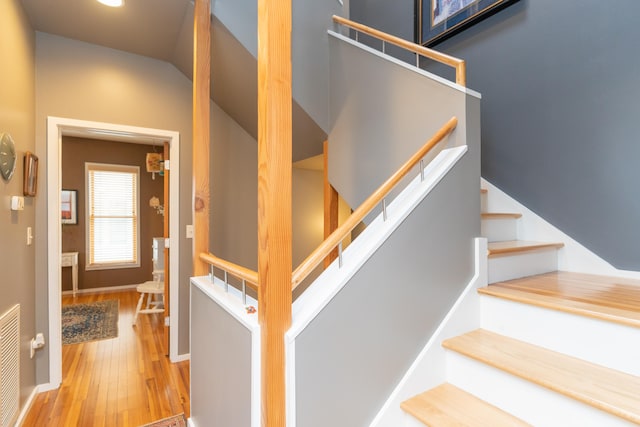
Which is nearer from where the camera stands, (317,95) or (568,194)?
(568,194)

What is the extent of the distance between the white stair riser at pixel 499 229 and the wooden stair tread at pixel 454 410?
3.59 feet

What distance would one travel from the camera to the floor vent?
1.72m

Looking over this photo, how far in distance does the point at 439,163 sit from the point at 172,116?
2.50 metres

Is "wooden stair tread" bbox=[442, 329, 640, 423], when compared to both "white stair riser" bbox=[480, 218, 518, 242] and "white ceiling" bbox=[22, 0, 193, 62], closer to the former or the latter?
"white stair riser" bbox=[480, 218, 518, 242]

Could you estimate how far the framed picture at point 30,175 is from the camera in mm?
2160

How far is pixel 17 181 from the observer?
2059mm

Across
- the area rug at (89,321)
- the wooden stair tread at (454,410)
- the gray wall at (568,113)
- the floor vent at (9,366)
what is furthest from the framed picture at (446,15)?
the area rug at (89,321)

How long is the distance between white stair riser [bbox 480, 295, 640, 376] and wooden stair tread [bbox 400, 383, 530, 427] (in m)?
0.36

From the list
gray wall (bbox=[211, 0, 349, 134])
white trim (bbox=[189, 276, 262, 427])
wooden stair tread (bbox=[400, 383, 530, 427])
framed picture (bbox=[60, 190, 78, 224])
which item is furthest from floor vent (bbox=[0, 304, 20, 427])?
framed picture (bbox=[60, 190, 78, 224])

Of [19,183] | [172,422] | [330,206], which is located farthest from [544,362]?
[19,183]

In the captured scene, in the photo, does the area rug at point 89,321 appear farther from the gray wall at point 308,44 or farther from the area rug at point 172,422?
the gray wall at point 308,44

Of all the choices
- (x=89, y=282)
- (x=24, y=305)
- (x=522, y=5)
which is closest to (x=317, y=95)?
(x=522, y=5)

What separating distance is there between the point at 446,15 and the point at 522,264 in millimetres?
2231

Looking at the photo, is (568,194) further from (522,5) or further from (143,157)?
(143,157)
